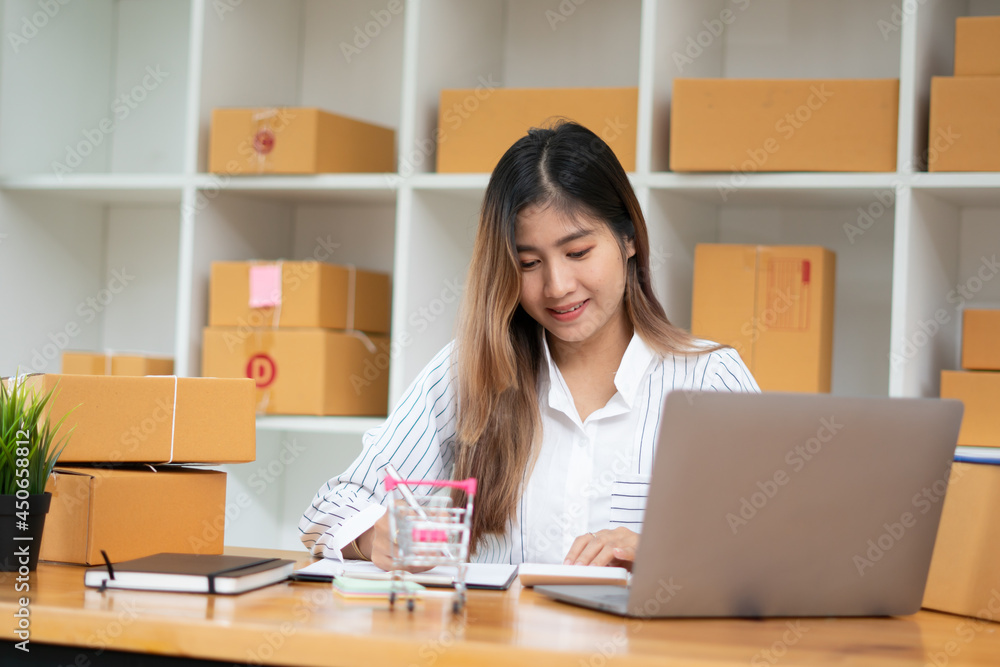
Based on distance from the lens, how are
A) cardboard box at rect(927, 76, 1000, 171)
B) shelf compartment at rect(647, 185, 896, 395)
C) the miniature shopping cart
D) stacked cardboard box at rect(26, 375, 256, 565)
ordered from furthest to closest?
shelf compartment at rect(647, 185, 896, 395) < cardboard box at rect(927, 76, 1000, 171) < stacked cardboard box at rect(26, 375, 256, 565) < the miniature shopping cart

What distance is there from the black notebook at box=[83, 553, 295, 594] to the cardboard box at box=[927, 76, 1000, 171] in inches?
61.7

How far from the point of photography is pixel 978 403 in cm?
201

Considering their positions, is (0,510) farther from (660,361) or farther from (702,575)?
(660,361)

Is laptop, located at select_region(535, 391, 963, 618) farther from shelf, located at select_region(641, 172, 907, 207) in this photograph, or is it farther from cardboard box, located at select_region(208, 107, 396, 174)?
cardboard box, located at select_region(208, 107, 396, 174)

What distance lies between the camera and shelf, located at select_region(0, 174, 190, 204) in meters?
2.54

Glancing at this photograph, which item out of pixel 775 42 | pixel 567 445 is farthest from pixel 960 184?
pixel 567 445

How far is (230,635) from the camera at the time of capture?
899 millimetres

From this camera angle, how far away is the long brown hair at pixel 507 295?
5.11 ft

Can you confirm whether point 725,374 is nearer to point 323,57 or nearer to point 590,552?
point 590,552

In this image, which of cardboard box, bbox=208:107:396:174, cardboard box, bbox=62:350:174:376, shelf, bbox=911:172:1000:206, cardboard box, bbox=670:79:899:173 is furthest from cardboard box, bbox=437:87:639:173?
cardboard box, bbox=62:350:174:376

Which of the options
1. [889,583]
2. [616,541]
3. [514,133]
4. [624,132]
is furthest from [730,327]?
[889,583]

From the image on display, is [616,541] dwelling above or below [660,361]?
below

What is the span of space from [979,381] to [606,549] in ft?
3.55

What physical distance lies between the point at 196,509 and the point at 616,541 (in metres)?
0.56
